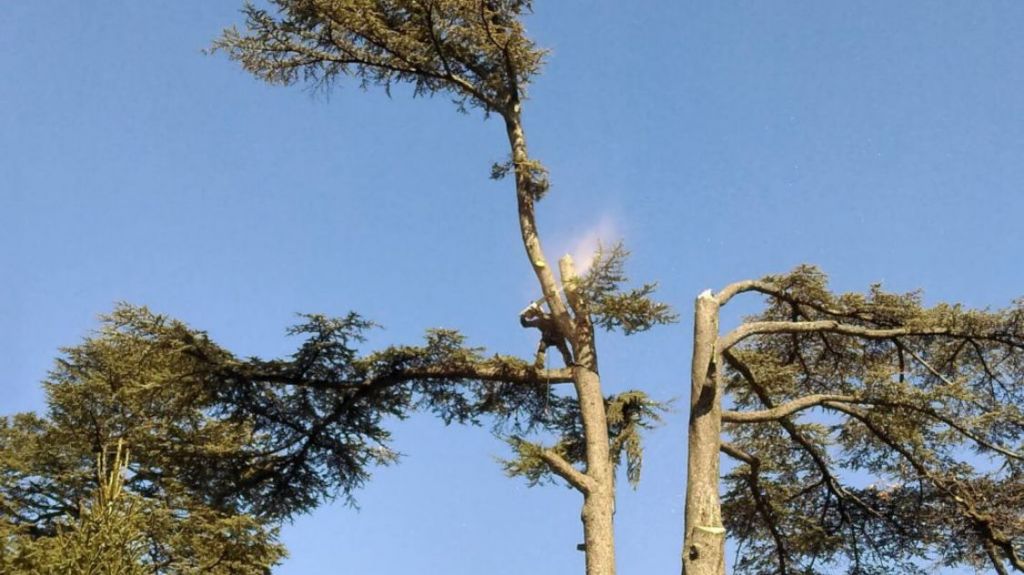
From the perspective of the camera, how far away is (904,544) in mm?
12938

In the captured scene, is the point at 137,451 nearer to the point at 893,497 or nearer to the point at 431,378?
the point at 431,378

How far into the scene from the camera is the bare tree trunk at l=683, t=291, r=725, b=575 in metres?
10.0

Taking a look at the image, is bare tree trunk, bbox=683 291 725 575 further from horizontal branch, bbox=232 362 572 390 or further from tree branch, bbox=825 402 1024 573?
horizontal branch, bbox=232 362 572 390

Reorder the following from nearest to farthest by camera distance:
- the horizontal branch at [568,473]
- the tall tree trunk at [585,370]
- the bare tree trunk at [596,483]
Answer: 1. the bare tree trunk at [596,483]
2. the tall tree trunk at [585,370]
3. the horizontal branch at [568,473]

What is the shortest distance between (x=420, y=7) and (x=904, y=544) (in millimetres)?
10441

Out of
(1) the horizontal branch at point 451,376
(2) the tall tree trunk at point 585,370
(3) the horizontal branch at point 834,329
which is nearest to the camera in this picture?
(2) the tall tree trunk at point 585,370

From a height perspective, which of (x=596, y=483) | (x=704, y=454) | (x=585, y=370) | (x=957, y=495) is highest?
(x=585, y=370)

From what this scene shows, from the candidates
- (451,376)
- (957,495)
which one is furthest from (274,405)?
(957,495)

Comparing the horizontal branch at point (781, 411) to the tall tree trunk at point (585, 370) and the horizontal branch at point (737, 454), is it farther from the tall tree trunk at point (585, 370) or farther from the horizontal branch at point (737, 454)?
the tall tree trunk at point (585, 370)

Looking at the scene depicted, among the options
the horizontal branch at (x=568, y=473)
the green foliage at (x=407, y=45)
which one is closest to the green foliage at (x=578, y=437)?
the horizontal branch at (x=568, y=473)

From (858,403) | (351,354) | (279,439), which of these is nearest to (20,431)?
(279,439)

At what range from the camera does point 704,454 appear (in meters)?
10.8

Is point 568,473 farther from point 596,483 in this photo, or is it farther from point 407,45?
point 407,45

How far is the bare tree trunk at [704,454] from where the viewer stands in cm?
1000
